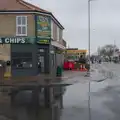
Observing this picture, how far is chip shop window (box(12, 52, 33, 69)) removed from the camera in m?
32.9

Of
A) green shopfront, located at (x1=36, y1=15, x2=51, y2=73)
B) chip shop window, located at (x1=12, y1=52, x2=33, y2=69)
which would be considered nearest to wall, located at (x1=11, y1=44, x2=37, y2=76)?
chip shop window, located at (x1=12, y1=52, x2=33, y2=69)

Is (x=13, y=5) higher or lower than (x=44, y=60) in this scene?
higher

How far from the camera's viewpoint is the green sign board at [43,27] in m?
33.1

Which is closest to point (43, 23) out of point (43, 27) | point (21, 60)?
point (43, 27)

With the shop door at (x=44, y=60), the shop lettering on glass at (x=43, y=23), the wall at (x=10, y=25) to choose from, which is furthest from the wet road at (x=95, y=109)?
the shop door at (x=44, y=60)

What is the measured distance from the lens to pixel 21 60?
33.0 metres

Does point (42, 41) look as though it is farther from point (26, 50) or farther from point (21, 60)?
point (21, 60)

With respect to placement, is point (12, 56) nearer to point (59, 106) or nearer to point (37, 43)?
point (37, 43)

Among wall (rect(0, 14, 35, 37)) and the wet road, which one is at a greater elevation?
wall (rect(0, 14, 35, 37))

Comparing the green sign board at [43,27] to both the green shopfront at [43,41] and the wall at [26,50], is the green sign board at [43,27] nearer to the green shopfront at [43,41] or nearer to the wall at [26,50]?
the green shopfront at [43,41]

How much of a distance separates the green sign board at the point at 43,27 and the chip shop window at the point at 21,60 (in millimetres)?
2329

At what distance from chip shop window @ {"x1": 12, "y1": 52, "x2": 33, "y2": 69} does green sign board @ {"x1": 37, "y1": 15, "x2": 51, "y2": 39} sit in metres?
2.33

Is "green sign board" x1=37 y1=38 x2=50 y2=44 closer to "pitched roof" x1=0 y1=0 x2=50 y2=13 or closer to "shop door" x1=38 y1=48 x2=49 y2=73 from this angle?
"shop door" x1=38 y1=48 x2=49 y2=73

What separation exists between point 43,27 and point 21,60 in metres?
3.82
